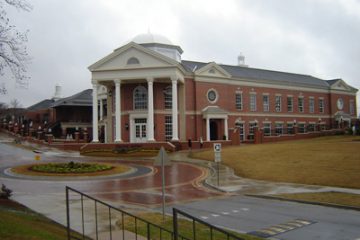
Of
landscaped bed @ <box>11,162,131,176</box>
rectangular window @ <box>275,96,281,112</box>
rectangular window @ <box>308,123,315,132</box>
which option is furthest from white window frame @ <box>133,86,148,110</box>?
rectangular window @ <box>308,123,315,132</box>

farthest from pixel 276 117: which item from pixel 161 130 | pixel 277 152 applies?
pixel 277 152

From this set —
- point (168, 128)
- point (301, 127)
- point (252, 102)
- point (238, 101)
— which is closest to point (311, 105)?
point (301, 127)

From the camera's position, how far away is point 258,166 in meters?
27.5

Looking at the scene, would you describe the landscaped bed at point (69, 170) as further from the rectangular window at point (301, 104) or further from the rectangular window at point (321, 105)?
the rectangular window at point (321, 105)

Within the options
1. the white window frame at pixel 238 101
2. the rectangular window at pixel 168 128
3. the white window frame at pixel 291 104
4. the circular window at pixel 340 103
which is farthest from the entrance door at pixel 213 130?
the circular window at pixel 340 103

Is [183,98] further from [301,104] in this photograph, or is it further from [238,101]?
[301,104]

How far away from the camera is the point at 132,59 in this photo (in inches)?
1730

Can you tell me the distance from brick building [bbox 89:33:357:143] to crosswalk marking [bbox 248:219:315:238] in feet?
100.0

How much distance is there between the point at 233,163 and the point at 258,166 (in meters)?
3.18

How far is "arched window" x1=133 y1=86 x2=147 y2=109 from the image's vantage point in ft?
152

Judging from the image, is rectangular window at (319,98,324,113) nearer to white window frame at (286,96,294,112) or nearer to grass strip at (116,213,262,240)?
white window frame at (286,96,294,112)

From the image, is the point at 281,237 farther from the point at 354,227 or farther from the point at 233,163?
the point at 233,163

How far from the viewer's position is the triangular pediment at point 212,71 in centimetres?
4875

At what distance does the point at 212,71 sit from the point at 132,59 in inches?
426
